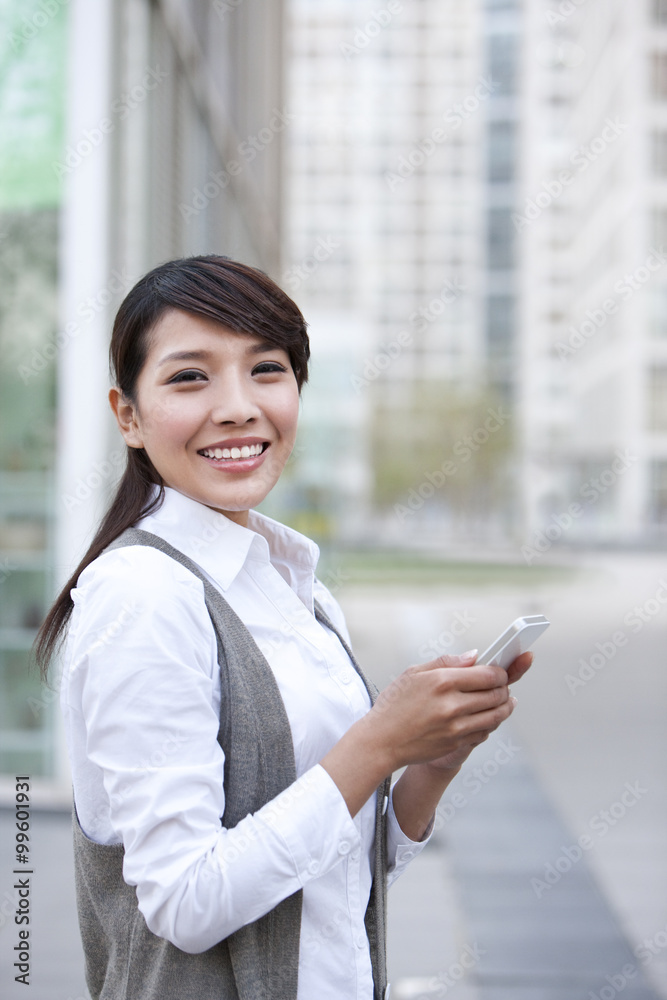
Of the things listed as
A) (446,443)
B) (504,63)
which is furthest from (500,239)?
(446,443)

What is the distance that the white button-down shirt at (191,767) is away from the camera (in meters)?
1.05

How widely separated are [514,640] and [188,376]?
536 mm

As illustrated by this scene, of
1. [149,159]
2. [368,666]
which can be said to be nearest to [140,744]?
[149,159]

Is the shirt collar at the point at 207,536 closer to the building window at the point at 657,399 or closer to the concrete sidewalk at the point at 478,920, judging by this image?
the concrete sidewalk at the point at 478,920

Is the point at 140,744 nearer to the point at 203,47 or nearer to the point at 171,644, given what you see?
the point at 171,644

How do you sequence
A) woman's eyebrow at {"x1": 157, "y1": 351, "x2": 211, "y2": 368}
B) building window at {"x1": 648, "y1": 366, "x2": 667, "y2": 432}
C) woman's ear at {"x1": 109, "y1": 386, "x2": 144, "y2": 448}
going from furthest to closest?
building window at {"x1": 648, "y1": 366, "x2": 667, "y2": 432} → woman's ear at {"x1": 109, "y1": 386, "x2": 144, "y2": 448} → woman's eyebrow at {"x1": 157, "y1": 351, "x2": 211, "y2": 368}

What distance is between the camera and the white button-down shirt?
1055mm

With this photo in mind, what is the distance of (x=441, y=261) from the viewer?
8762 cm

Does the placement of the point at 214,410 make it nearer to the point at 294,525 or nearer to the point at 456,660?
the point at 456,660

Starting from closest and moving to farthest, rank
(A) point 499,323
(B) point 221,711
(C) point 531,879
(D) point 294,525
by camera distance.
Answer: (B) point 221,711
(C) point 531,879
(D) point 294,525
(A) point 499,323

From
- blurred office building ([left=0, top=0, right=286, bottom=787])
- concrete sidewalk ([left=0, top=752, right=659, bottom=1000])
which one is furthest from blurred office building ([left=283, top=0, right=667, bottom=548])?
concrete sidewalk ([left=0, top=752, right=659, bottom=1000])

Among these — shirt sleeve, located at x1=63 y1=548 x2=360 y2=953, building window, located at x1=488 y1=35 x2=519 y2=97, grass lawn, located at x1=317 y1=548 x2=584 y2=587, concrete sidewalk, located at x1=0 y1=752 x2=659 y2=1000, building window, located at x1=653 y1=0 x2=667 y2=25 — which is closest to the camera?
shirt sleeve, located at x1=63 y1=548 x2=360 y2=953

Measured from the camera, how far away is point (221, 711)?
116 cm

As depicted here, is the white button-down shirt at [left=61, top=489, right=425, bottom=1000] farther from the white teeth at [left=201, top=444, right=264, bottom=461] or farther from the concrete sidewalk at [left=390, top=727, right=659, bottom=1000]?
the concrete sidewalk at [left=390, top=727, right=659, bottom=1000]
